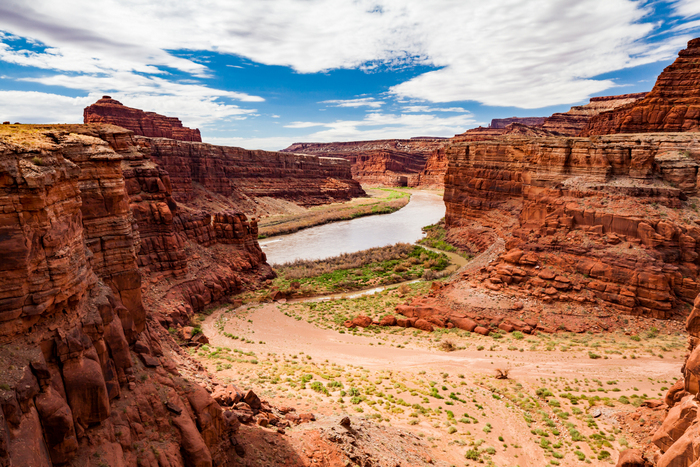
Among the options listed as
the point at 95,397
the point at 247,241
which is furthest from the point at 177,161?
the point at 95,397

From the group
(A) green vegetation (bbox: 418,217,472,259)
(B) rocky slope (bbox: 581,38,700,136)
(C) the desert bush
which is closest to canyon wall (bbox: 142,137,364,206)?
(A) green vegetation (bbox: 418,217,472,259)

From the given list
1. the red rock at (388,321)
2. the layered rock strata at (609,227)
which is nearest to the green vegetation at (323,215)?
the red rock at (388,321)

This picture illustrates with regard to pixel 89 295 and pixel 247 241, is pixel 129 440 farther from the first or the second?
pixel 247 241

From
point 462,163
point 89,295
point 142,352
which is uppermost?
point 462,163

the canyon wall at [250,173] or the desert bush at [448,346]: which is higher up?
the canyon wall at [250,173]

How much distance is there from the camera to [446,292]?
985 inches

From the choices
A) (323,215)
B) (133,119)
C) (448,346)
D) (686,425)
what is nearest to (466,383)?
(448,346)

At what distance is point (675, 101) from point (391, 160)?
124 metres

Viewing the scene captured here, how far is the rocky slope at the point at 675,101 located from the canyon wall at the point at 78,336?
126 ft

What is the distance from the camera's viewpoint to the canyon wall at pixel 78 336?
19.2 feet

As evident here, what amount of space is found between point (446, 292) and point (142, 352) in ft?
64.0

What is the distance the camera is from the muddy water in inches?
1868

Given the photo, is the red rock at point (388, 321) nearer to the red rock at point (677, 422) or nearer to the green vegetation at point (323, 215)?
the red rock at point (677, 422)

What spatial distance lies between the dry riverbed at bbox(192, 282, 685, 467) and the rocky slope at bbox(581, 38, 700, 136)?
70.0 ft
